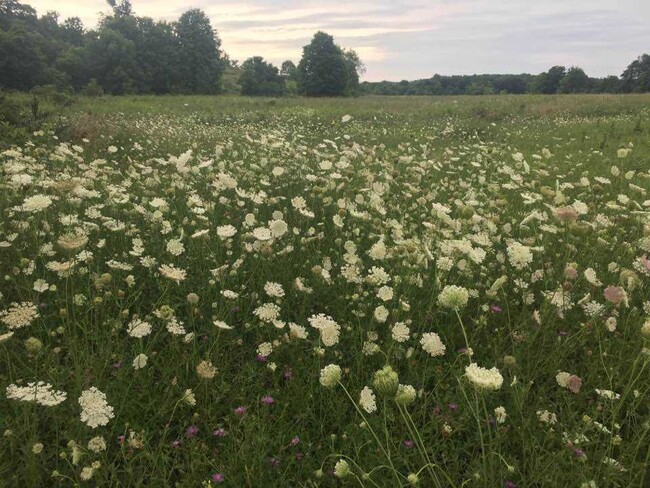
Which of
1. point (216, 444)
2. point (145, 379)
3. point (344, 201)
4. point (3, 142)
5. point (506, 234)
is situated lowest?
point (216, 444)

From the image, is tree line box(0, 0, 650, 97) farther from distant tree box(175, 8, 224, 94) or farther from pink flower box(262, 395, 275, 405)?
pink flower box(262, 395, 275, 405)

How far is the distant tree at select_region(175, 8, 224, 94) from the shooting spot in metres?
51.4

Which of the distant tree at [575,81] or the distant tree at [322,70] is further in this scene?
the distant tree at [575,81]

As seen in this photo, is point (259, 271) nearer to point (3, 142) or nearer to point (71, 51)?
point (3, 142)

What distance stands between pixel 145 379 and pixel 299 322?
0.89 metres

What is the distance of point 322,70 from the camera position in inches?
2196

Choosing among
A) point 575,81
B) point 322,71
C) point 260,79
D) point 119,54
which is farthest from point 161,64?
point 575,81

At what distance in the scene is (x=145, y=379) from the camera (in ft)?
7.19

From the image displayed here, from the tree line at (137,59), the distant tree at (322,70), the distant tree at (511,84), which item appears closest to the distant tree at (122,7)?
the tree line at (137,59)

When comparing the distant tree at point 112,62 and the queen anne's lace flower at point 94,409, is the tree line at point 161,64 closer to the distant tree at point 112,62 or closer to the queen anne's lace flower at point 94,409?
the distant tree at point 112,62

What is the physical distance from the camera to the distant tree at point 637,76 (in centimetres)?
4825

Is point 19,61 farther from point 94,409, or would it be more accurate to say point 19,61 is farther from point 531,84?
point 531,84

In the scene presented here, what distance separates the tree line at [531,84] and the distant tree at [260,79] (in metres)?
12.9

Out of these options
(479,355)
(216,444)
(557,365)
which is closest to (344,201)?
(479,355)
